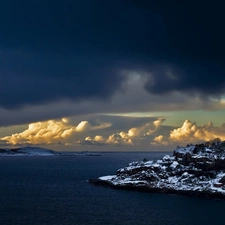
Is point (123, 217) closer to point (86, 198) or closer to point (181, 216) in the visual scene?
point (181, 216)

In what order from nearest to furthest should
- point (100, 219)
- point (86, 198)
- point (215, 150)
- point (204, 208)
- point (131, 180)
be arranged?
point (100, 219) → point (204, 208) → point (86, 198) → point (131, 180) → point (215, 150)

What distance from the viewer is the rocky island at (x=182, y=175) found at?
137 metres

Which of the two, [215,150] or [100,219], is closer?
[100,219]

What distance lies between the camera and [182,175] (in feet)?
493

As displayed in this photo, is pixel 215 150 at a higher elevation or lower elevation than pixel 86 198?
higher

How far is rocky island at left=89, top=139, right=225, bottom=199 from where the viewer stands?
137375 millimetres

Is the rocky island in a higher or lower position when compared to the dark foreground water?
higher


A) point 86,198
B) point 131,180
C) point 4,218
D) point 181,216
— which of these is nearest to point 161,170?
point 131,180

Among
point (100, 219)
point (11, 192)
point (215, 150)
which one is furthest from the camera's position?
point (215, 150)

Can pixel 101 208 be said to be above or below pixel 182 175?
below

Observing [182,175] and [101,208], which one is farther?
[182,175]

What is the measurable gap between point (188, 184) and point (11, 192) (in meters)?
69.9

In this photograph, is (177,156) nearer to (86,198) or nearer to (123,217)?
(86,198)

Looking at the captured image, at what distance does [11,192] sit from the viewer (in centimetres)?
14225
